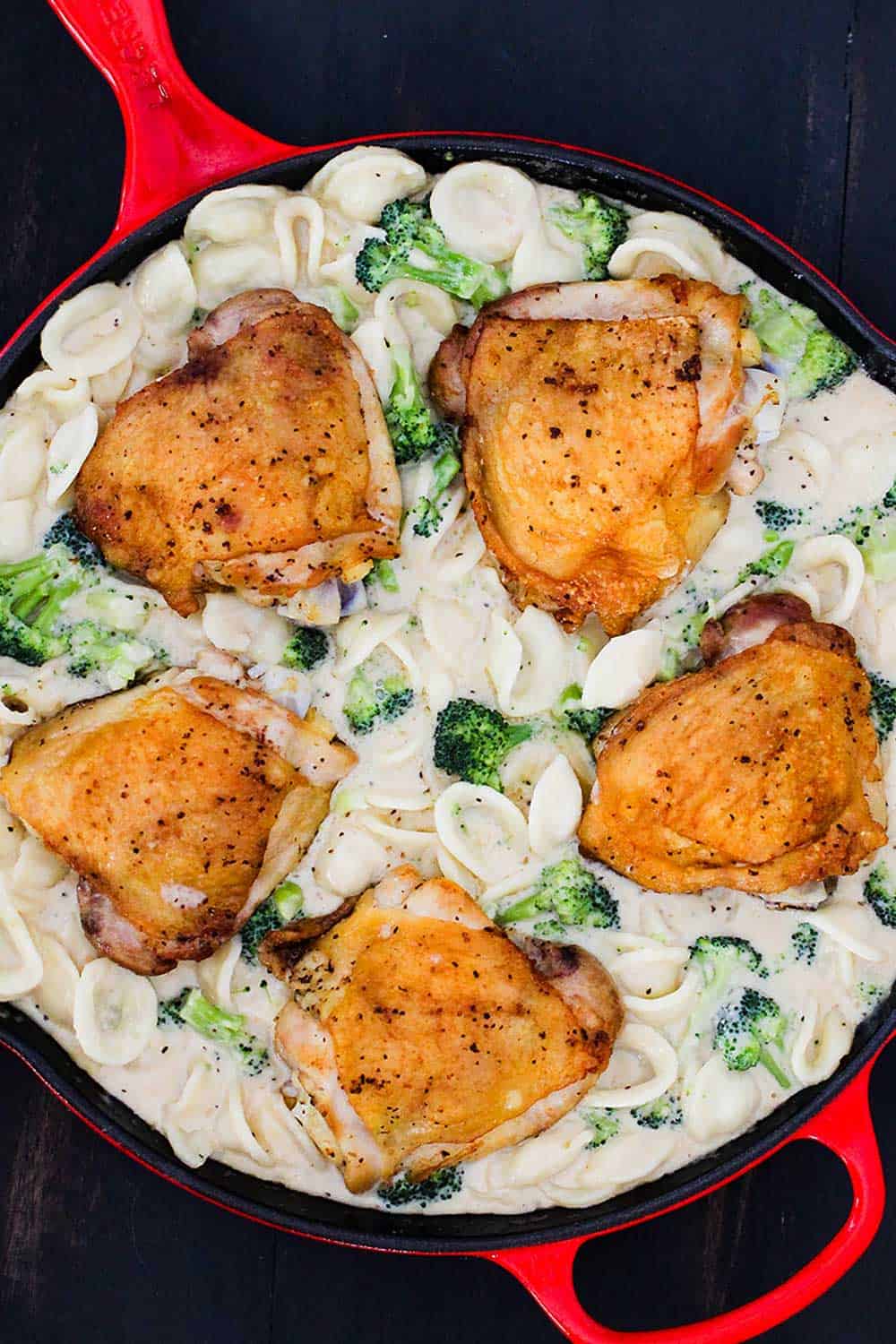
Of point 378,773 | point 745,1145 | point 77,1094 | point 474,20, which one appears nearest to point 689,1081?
point 745,1145

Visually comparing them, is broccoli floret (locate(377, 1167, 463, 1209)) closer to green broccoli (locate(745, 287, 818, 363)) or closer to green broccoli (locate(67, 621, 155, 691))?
green broccoli (locate(67, 621, 155, 691))

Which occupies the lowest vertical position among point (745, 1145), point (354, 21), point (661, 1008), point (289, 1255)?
point (289, 1255)

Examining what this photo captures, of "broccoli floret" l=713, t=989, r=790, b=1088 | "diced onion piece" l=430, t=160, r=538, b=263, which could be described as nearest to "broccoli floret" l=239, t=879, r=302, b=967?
"broccoli floret" l=713, t=989, r=790, b=1088

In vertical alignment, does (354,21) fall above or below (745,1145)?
above

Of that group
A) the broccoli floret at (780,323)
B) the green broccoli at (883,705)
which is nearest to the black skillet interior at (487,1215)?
the broccoli floret at (780,323)

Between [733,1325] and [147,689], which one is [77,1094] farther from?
[733,1325]

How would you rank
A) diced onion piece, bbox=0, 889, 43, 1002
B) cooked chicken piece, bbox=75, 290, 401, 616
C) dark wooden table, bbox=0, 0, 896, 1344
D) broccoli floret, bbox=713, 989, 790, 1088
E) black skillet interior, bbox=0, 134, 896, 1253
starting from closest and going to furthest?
cooked chicken piece, bbox=75, 290, 401, 616 < black skillet interior, bbox=0, 134, 896, 1253 < diced onion piece, bbox=0, 889, 43, 1002 < broccoli floret, bbox=713, 989, 790, 1088 < dark wooden table, bbox=0, 0, 896, 1344
